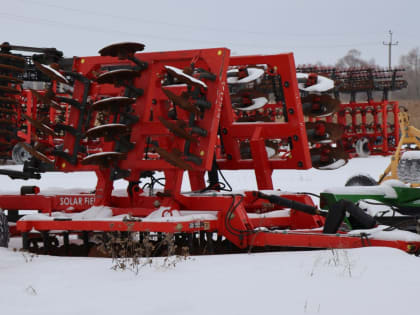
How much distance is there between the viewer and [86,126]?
815 cm

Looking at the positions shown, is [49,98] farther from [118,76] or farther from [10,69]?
[10,69]

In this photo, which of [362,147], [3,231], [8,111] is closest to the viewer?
[3,231]

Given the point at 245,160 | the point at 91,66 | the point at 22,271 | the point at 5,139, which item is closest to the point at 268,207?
the point at 245,160

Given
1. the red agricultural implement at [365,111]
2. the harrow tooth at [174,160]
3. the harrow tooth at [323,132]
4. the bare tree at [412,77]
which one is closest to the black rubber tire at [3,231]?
the harrow tooth at [174,160]

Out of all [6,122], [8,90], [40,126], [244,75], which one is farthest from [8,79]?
[244,75]

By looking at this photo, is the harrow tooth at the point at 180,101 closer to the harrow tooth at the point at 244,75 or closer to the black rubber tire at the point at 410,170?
the harrow tooth at the point at 244,75

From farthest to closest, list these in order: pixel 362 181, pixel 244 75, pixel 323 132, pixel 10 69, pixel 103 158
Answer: pixel 362 181 → pixel 10 69 → pixel 244 75 → pixel 323 132 → pixel 103 158

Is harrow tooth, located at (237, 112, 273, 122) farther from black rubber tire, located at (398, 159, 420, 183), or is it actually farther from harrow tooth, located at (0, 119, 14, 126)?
harrow tooth, located at (0, 119, 14, 126)

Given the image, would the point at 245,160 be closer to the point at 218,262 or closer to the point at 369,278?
the point at 218,262

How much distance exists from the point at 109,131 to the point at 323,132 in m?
3.09

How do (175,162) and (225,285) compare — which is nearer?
(225,285)

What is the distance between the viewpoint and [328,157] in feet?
30.6

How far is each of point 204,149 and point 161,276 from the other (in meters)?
2.18

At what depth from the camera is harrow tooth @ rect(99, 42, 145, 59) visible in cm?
765
